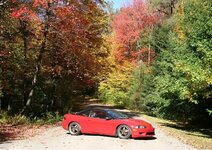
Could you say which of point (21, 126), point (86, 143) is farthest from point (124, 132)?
point (21, 126)

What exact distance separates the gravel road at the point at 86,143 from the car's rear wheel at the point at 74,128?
0.96ft

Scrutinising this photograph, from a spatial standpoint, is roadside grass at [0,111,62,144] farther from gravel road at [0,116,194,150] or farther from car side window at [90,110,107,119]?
car side window at [90,110,107,119]

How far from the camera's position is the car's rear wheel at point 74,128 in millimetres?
18297

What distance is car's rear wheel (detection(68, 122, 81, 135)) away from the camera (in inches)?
720

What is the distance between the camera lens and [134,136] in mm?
16953

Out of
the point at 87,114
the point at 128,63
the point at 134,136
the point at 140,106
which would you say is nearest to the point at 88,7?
the point at 87,114

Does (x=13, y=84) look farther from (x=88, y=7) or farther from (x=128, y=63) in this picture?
(x=128, y=63)

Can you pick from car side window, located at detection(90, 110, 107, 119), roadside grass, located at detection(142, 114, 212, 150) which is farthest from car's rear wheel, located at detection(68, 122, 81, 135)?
roadside grass, located at detection(142, 114, 212, 150)

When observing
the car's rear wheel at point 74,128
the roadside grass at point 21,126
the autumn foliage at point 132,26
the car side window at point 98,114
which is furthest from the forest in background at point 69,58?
the autumn foliage at point 132,26

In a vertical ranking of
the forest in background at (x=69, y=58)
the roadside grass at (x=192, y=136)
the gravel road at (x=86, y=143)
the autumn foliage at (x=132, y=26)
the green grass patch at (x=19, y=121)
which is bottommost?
the gravel road at (x=86, y=143)

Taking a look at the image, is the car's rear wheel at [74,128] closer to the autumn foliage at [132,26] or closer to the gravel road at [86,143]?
the gravel road at [86,143]

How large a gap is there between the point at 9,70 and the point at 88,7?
7.25 m

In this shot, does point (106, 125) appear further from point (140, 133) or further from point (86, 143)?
point (86, 143)

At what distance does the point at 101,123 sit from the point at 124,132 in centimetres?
125
